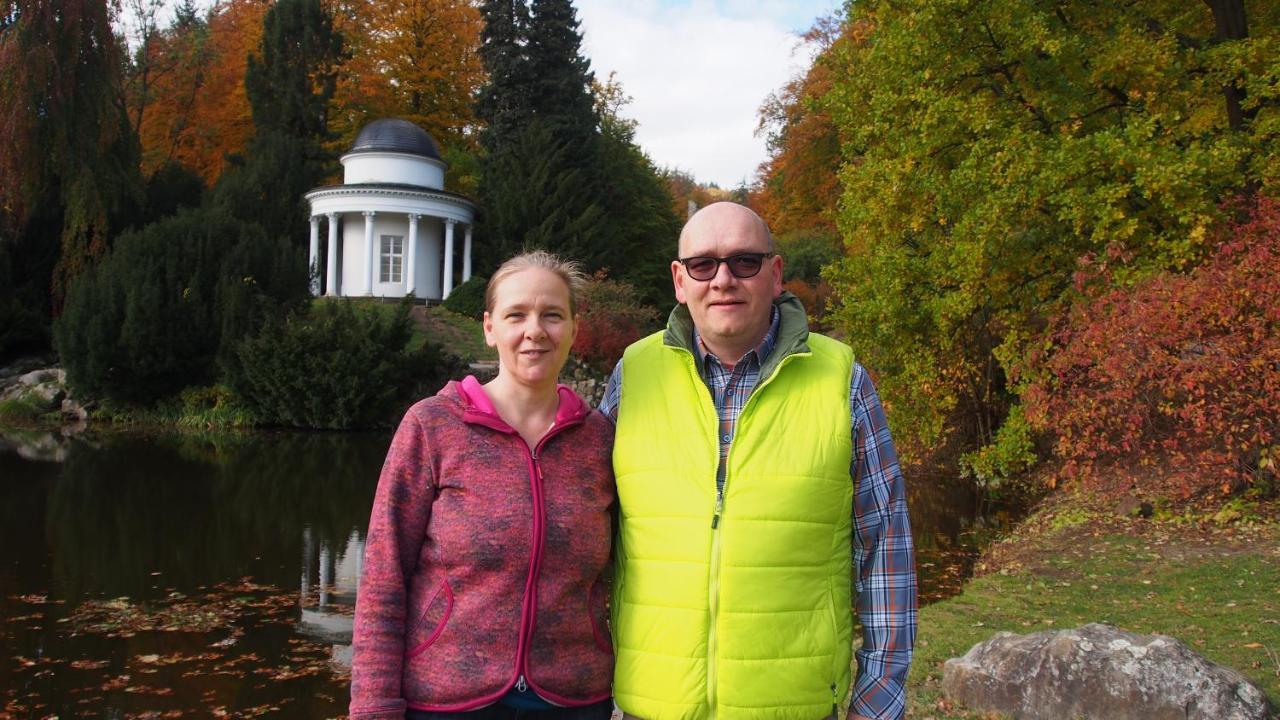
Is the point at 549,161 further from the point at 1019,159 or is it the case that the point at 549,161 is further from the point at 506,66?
the point at 1019,159

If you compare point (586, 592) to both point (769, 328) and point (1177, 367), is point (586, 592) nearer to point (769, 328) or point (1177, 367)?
point (769, 328)

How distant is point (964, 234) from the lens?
11.6m

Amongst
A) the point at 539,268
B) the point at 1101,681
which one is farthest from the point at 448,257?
the point at 539,268

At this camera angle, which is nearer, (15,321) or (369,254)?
(15,321)

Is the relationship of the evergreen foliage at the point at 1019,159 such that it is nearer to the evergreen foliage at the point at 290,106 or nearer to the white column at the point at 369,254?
the white column at the point at 369,254

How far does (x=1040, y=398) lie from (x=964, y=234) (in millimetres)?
2173

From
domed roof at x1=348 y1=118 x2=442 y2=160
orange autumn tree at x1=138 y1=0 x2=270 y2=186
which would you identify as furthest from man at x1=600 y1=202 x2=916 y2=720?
orange autumn tree at x1=138 y1=0 x2=270 y2=186

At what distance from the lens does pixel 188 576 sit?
362 inches

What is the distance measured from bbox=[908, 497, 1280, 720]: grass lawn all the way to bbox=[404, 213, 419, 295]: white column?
89.5 feet

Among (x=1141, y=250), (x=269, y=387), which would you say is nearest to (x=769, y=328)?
(x=1141, y=250)

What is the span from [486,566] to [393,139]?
3475 cm

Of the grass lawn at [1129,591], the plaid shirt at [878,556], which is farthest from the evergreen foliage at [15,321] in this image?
the plaid shirt at [878,556]

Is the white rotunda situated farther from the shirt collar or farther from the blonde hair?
the shirt collar

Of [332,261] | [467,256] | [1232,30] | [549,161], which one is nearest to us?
[1232,30]
